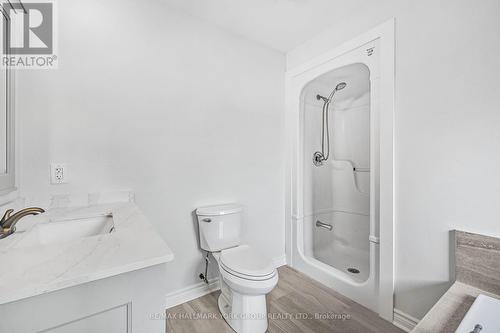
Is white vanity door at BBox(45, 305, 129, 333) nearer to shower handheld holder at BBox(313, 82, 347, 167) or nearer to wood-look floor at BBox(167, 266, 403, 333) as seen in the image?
wood-look floor at BBox(167, 266, 403, 333)

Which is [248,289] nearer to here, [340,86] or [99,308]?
[99,308]

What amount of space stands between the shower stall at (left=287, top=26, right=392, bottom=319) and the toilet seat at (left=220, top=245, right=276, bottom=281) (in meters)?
0.77

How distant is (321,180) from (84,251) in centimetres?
236

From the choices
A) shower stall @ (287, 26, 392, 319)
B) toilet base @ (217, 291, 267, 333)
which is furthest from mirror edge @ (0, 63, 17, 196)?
shower stall @ (287, 26, 392, 319)

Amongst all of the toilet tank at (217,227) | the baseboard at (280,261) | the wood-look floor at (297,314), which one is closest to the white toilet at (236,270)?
the toilet tank at (217,227)

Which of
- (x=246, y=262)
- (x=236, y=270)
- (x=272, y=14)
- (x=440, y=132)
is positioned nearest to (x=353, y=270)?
(x=246, y=262)

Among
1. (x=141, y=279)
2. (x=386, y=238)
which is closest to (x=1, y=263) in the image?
(x=141, y=279)

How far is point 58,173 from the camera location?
1340mm

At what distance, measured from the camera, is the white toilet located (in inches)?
55.4

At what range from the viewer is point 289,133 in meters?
2.35

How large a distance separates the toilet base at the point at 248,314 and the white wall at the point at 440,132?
0.95 meters

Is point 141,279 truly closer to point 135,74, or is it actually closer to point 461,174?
point 135,74

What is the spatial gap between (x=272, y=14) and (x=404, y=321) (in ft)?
8.10

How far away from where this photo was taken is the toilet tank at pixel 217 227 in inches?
68.9
